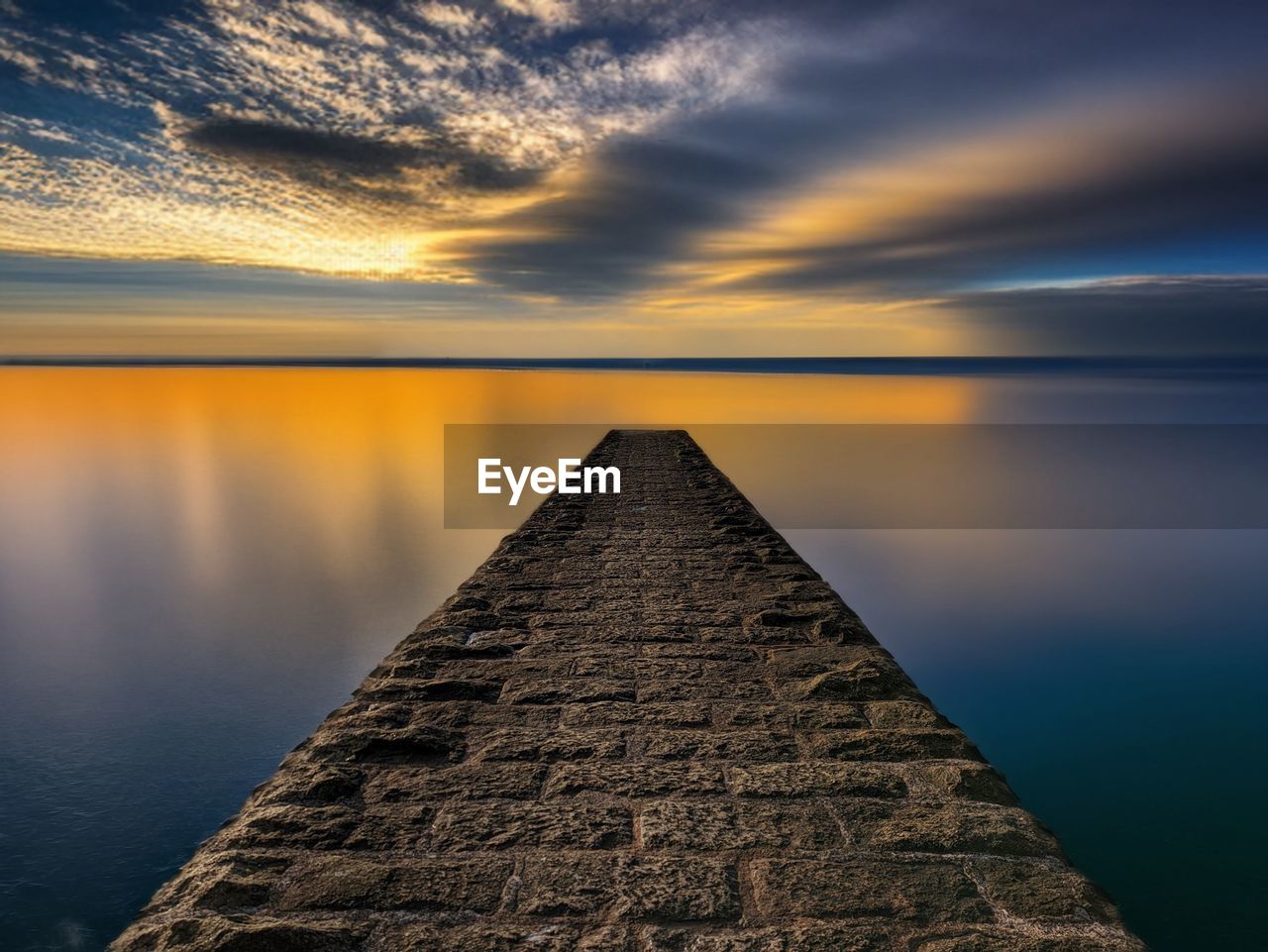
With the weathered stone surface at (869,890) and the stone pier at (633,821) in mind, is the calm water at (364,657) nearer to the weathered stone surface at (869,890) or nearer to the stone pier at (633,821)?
the stone pier at (633,821)

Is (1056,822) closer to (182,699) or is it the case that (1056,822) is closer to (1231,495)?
(182,699)

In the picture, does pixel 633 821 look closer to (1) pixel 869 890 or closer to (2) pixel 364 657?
(1) pixel 869 890

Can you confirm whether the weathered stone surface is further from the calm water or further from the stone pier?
the calm water

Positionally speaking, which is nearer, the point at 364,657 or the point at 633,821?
the point at 633,821

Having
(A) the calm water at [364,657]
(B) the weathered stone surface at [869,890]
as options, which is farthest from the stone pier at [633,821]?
(A) the calm water at [364,657]

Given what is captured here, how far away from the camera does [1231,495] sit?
1695 cm

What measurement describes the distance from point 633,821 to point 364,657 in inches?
219

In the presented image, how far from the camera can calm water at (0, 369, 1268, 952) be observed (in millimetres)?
4441

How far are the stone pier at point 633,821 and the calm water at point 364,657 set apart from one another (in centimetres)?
153

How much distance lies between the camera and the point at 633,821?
115 inches

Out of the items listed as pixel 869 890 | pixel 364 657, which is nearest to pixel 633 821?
pixel 869 890

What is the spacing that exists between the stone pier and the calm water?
5.02ft

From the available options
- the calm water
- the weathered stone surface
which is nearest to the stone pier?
the weathered stone surface

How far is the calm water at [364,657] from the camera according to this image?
4.44 m
